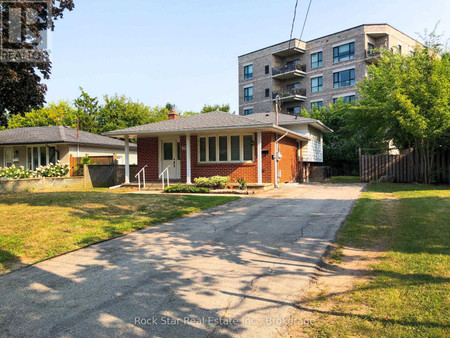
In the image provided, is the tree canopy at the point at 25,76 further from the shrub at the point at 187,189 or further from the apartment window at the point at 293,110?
the apartment window at the point at 293,110

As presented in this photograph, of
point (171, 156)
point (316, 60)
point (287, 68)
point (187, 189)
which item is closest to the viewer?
point (187, 189)

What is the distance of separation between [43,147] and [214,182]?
1533 centimetres

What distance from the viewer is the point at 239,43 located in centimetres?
1202

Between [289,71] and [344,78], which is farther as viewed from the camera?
[289,71]

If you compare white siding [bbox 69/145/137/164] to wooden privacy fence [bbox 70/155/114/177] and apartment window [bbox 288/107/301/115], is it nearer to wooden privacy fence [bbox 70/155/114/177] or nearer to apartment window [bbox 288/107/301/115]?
wooden privacy fence [bbox 70/155/114/177]

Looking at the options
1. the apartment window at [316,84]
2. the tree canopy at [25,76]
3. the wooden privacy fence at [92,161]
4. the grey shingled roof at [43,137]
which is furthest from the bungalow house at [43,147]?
the apartment window at [316,84]

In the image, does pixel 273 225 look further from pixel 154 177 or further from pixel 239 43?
pixel 154 177

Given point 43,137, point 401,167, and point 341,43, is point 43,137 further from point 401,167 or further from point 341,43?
point 341,43

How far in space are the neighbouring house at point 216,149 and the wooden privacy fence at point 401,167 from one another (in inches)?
191

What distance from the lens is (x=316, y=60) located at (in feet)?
118

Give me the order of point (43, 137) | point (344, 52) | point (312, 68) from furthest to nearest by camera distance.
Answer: point (312, 68)
point (344, 52)
point (43, 137)

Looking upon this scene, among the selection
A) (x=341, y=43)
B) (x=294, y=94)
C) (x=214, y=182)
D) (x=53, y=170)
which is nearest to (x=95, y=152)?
(x=53, y=170)

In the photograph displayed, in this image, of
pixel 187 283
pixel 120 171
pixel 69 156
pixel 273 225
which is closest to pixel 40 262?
Result: pixel 187 283

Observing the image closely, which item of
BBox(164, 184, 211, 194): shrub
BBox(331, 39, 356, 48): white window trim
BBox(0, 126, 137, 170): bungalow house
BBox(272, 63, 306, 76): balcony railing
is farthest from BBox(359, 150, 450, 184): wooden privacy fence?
BBox(272, 63, 306, 76): balcony railing
